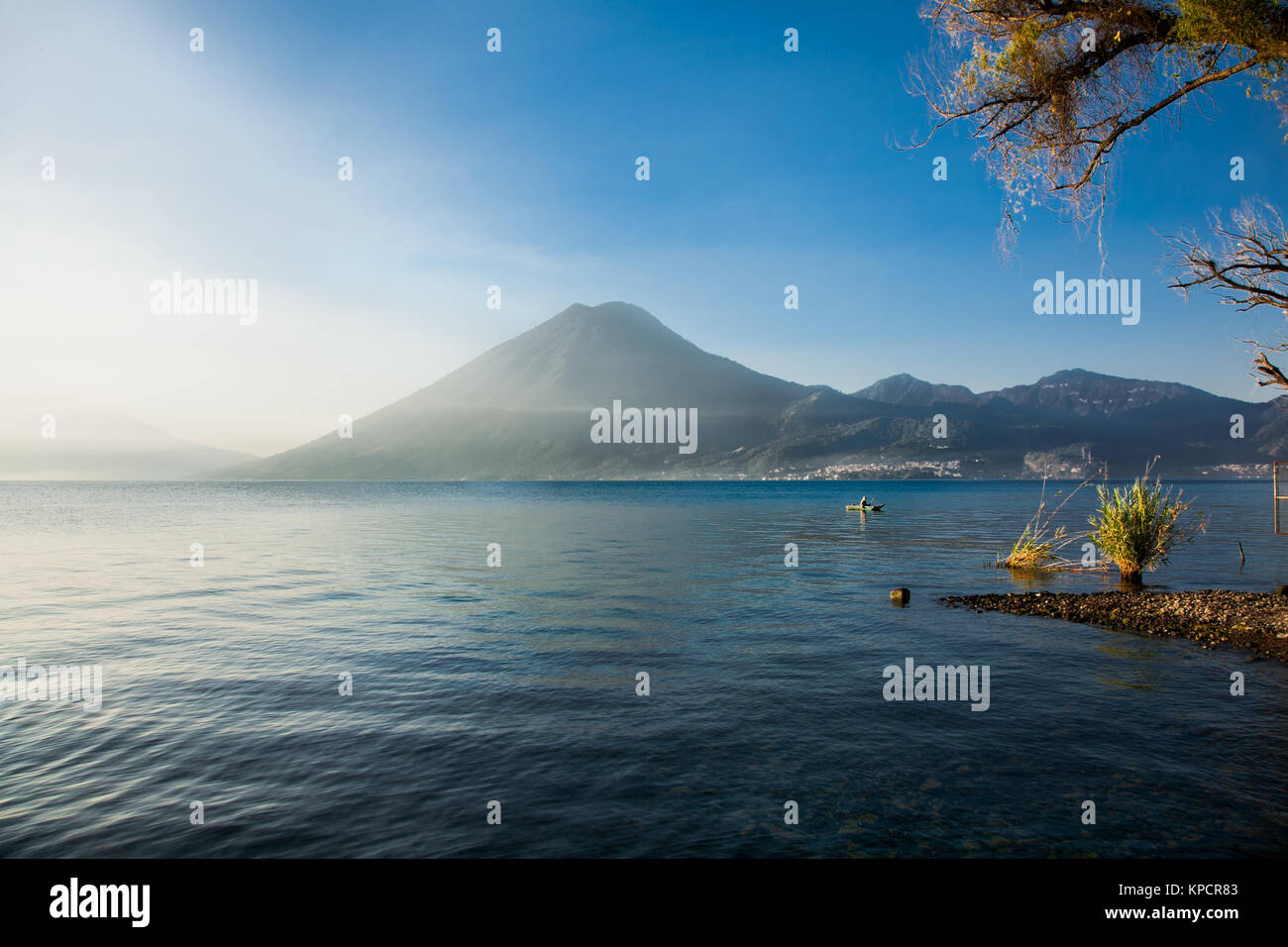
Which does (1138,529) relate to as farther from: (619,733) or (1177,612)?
(619,733)

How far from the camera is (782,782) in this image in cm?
912

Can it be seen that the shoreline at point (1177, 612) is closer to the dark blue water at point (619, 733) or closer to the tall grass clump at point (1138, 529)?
the dark blue water at point (619, 733)

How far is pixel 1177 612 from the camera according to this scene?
18.5 meters

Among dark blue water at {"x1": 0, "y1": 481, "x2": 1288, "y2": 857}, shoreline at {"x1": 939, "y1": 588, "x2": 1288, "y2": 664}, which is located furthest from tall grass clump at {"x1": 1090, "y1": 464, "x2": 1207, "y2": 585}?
dark blue water at {"x1": 0, "y1": 481, "x2": 1288, "y2": 857}

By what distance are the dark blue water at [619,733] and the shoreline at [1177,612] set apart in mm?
1006

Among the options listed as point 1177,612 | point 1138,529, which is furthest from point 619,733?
point 1138,529

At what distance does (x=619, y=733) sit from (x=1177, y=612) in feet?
54.6

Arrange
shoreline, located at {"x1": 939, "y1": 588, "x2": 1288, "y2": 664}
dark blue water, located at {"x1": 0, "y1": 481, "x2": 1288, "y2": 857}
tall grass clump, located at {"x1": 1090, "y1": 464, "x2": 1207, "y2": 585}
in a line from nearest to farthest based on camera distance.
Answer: dark blue water, located at {"x1": 0, "y1": 481, "x2": 1288, "y2": 857} → shoreline, located at {"x1": 939, "y1": 588, "x2": 1288, "y2": 664} → tall grass clump, located at {"x1": 1090, "y1": 464, "x2": 1207, "y2": 585}

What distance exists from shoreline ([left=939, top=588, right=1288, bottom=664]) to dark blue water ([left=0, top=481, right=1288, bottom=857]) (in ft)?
3.30

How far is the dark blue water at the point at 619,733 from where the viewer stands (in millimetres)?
7852

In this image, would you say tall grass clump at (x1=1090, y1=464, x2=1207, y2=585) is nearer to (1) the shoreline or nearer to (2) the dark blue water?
(1) the shoreline

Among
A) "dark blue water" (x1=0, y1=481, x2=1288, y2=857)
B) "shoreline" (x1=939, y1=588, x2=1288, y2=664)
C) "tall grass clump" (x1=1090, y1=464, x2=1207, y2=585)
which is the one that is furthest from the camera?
"tall grass clump" (x1=1090, y1=464, x2=1207, y2=585)

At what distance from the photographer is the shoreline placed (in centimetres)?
1582
